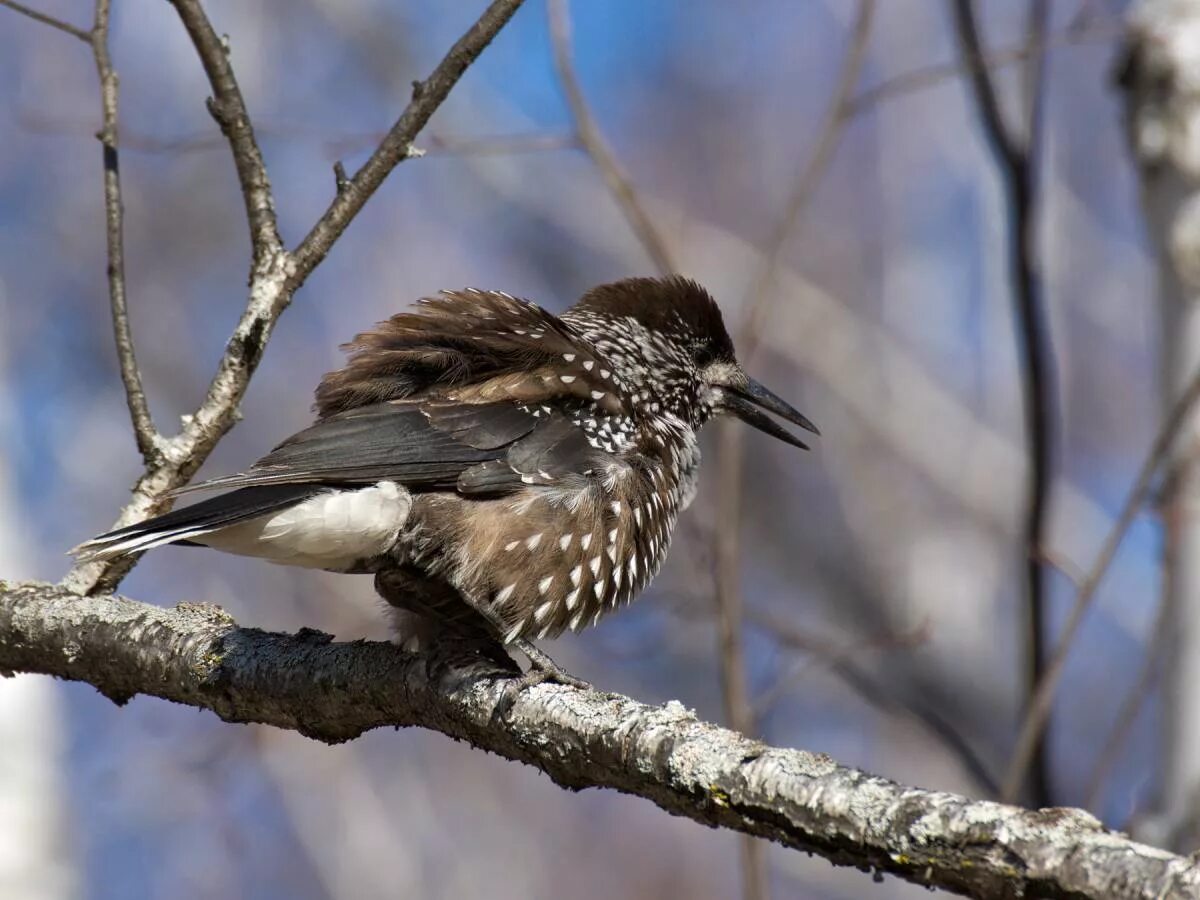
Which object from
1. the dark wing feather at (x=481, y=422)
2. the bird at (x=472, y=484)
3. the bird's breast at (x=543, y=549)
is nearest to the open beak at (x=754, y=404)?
the bird at (x=472, y=484)

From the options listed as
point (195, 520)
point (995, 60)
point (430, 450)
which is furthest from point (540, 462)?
point (995, 60)

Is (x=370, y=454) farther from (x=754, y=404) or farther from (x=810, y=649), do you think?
(x=810, y=649)

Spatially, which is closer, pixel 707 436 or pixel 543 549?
pixel 543 549

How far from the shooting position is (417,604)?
3408mm

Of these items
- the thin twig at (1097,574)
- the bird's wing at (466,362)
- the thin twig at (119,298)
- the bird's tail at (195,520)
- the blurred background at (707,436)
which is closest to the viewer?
the bird's tail at (195,520)

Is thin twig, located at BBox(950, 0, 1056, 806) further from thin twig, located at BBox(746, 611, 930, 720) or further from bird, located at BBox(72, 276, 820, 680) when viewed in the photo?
bird, located at BBox(72, 276, 820, 680)

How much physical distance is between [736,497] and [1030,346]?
1.14 metres

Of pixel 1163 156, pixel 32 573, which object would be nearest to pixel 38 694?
pixel 32 573

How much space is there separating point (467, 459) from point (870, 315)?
8.76 meters

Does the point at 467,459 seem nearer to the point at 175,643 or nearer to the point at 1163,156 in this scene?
the point at 175,643

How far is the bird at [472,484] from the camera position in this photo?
10.4 ft

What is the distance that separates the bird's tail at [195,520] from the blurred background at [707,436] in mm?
4489

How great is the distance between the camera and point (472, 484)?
3.43 metres

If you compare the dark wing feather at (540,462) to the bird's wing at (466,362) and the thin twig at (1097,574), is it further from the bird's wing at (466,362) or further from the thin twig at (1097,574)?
the thin twig at (1097,574)
